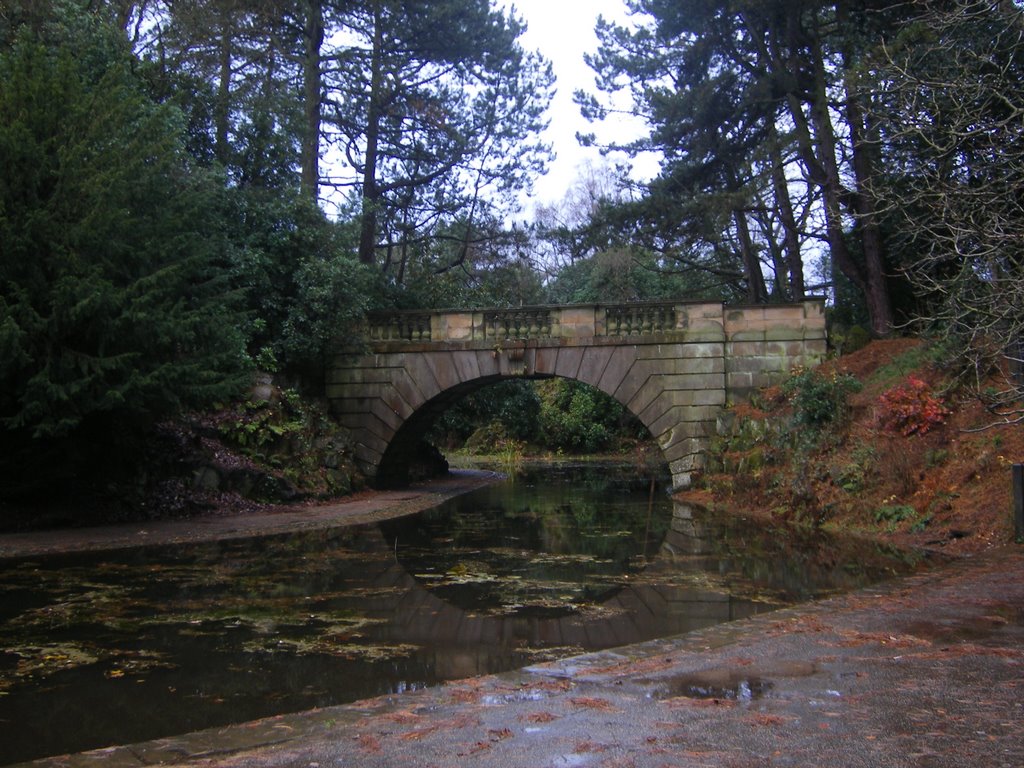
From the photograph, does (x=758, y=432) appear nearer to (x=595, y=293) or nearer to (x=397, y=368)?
(x=397, y=368)

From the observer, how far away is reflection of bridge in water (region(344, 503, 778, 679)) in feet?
23.0

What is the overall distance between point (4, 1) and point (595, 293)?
24.1m

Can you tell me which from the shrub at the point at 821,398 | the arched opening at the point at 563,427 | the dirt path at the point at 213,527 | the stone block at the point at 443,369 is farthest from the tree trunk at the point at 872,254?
the arched opening at the point at 563,427

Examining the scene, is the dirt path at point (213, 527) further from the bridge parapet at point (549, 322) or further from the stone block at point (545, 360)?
the bridge parapet at point (549, 322)

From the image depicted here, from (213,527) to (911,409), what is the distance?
10914 mm

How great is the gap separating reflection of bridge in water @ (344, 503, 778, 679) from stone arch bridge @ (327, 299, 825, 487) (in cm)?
1039

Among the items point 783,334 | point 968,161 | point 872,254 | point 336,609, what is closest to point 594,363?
point 783,334

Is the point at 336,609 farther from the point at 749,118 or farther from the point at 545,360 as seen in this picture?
the point at 749,118

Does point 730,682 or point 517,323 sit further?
point 517,323

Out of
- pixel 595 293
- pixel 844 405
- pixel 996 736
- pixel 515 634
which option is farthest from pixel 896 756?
pixel 595 293

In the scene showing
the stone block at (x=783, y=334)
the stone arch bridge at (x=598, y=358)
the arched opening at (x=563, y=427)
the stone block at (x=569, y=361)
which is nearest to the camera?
the stone block at (x=783, y=334)

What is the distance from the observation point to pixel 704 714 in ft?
15.4

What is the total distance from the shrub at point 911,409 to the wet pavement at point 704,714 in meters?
8.54

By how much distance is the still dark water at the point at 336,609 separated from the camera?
5734 mm
